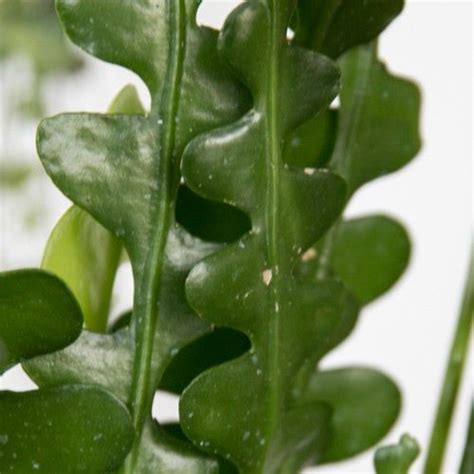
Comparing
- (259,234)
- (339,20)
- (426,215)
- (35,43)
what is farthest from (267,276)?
(35,43)

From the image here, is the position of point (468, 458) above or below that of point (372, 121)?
below

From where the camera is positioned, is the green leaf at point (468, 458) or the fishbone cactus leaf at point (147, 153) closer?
the fishbone cactus leaf at point (147, 153)

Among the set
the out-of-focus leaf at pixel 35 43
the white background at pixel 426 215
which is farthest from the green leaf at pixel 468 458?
the out-of-focus leaf at pixel 35 43

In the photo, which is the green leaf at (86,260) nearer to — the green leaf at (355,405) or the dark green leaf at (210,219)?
the dark green leaf at (210,219)

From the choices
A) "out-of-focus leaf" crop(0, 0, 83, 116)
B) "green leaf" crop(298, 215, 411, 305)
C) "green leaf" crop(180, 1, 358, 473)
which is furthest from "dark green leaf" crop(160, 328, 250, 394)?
"out-of-focus leaf" crop(0, 0, 83, 116)

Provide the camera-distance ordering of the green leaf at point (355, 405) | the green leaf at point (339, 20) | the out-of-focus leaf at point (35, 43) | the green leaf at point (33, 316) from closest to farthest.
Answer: the green leaf at point (33, 316) < the green leaf at point (339, 20) < the green leaf at point (355, 405) < the out-of-focus leaf at point (35, 43)

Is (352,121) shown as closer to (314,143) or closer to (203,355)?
(314,143)
